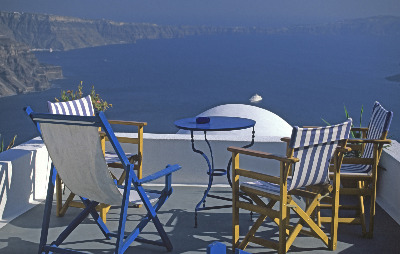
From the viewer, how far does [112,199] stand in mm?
3334

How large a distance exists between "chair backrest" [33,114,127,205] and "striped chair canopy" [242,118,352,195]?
0.92 metres

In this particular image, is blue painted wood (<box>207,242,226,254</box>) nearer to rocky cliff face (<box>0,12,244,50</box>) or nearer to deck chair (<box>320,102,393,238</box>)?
deck chair (<box>320,102,393,238</box>)

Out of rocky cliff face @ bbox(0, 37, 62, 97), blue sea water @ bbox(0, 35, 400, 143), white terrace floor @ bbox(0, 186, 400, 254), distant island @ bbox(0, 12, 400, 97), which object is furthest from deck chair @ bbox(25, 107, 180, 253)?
rocky cliff face @ bbox(0, 37, 62, 97)

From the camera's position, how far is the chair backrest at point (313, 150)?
329 centimetres

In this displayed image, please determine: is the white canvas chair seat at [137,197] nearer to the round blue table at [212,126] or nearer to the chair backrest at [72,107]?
the round blue table at [212,126]

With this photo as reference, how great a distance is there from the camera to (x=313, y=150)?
341cm

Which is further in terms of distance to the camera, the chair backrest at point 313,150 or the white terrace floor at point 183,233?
the white terrace floor at point 183,233

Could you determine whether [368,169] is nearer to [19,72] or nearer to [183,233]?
[183,233]

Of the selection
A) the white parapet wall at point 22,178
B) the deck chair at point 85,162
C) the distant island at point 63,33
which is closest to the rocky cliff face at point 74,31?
the distant island at point 63,33

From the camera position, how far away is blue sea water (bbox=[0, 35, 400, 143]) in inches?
3762

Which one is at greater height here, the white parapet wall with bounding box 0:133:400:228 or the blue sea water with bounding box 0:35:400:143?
the white parapet wall with bounding box 0:133:400:228

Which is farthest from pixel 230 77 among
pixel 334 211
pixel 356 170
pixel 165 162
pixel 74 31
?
pixel 334 211

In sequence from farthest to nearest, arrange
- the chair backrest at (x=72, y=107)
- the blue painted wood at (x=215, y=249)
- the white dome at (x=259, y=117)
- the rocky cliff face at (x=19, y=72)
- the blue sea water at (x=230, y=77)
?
the rocky cliff face at (x=19, y=72), the blue sea water at (x=230, y=77), the white dome at (x=259, y=117), the chair backrest at (x=72, y=107), the blue painted wood at (x=215, y=249)

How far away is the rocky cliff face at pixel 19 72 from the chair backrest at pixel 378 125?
107 meters
